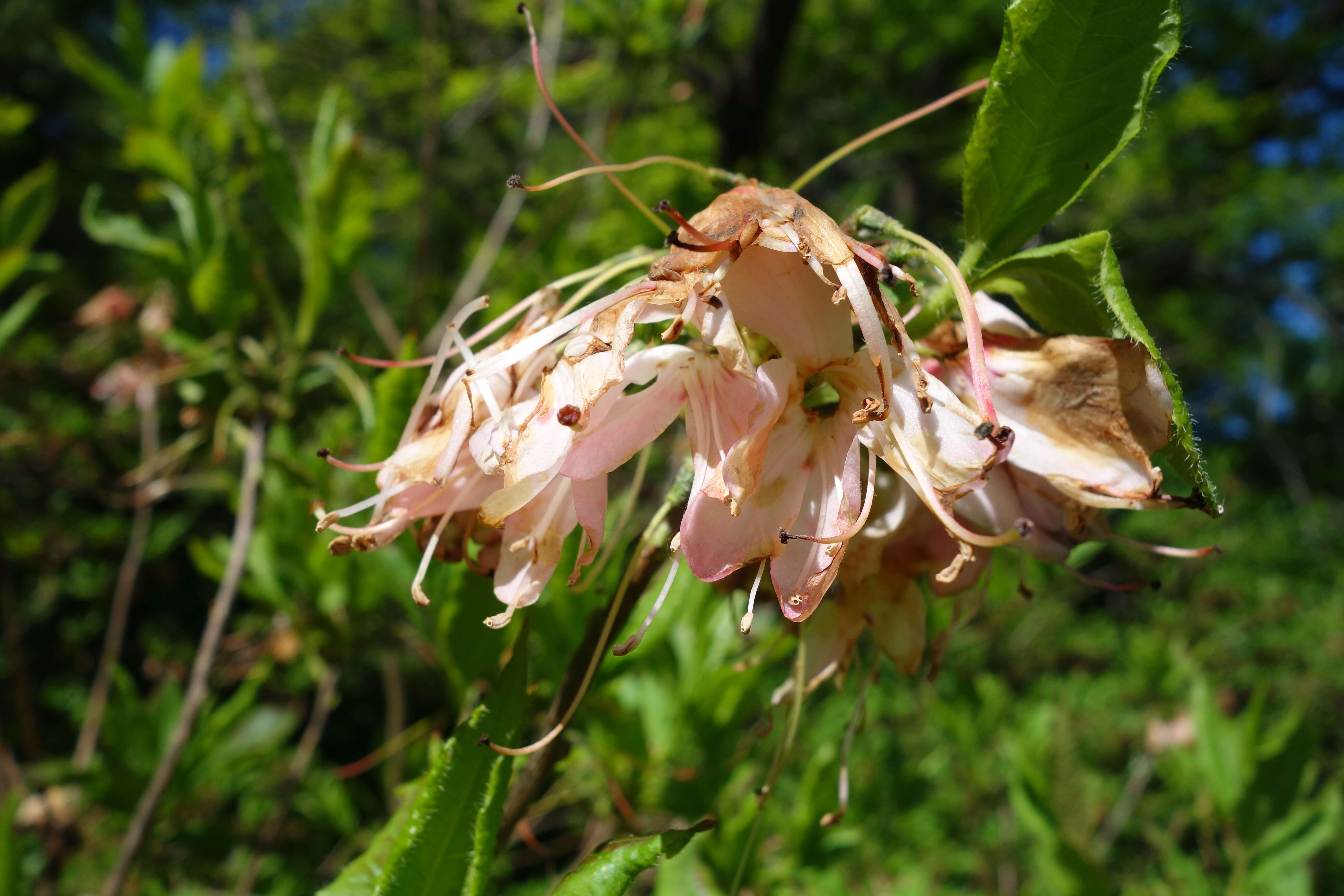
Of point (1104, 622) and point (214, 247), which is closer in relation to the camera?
point (214, 247)

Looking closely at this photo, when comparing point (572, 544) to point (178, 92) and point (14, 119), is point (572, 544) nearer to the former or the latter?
point (178, 92)

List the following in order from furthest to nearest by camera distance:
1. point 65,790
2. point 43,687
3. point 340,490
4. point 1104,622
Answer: point 1104,622 < point 43,687 < point 65,790 < point 340,490

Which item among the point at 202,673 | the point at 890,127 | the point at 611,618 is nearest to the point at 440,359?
the point at 611,618

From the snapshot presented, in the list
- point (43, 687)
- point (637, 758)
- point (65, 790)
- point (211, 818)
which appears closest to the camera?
point (637, 758)

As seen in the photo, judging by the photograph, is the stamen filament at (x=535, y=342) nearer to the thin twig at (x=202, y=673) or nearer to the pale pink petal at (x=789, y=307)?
the pale pink petal at (x=789, y=307)

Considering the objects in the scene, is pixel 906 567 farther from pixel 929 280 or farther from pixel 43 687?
pixel 43 687

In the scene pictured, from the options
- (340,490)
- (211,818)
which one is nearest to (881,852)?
(211,818)
